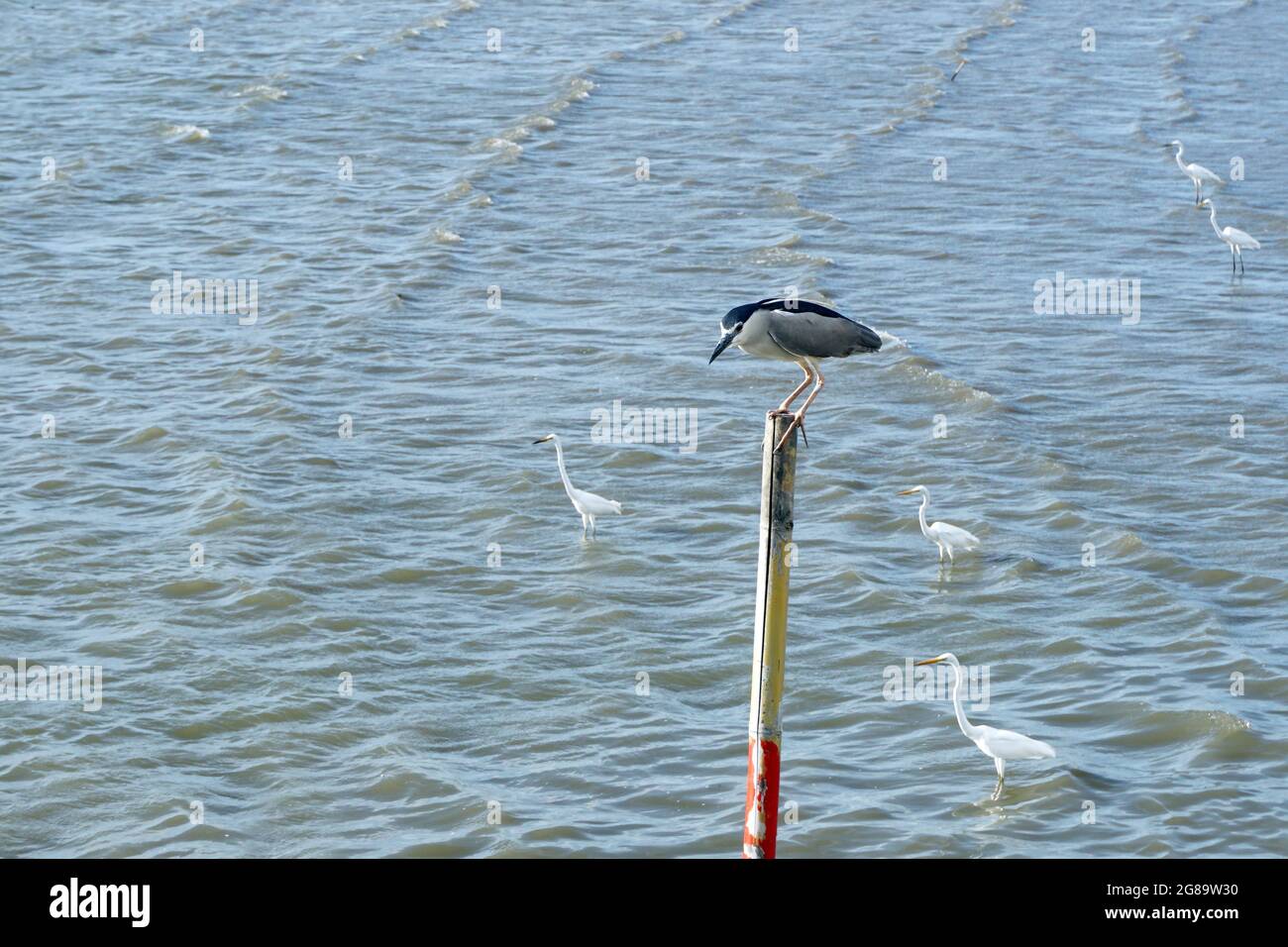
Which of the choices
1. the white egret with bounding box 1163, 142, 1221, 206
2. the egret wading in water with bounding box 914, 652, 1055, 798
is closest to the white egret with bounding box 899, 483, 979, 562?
the egret wading in water with bounding box 914, 652, 1055, 798

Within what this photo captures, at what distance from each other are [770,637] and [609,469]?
9813 mm

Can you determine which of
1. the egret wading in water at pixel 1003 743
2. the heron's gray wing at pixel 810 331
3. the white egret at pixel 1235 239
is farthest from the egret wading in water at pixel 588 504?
the white egret at pixel 1235 239

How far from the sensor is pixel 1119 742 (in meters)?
13.0

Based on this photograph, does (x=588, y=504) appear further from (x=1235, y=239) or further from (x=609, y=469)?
(x=1235, y=239)

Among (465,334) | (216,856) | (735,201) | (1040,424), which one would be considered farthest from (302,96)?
(216,856)

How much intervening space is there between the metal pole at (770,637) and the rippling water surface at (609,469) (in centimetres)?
237

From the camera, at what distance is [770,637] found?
8852mm

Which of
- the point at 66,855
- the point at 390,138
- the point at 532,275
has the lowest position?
the point at 66,855

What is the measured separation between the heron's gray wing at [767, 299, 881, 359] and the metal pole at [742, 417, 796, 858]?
1.34 m

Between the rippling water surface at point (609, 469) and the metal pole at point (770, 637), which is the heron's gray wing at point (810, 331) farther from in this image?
the rippling water surface at point (609, 469)

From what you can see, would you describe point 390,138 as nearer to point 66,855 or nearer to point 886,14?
point 886,14

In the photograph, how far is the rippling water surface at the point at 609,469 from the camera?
12.5 m

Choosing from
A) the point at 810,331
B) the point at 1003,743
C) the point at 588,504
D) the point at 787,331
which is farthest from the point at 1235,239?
the point at 787,331

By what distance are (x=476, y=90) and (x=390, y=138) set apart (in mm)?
4458
